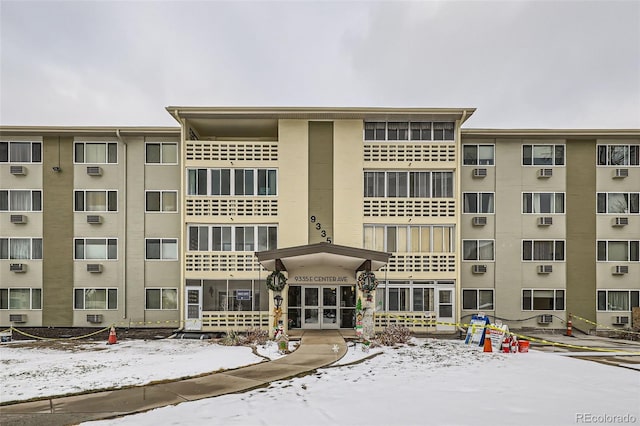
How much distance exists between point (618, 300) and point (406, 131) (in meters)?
13.3

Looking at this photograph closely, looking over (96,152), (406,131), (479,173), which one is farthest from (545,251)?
(96,152)

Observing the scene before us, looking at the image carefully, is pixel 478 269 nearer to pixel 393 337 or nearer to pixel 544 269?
pixel 544 269

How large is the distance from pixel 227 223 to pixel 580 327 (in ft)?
57.7

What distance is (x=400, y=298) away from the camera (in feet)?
62.7

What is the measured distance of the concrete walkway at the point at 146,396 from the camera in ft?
26.4

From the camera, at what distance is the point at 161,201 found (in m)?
20.4

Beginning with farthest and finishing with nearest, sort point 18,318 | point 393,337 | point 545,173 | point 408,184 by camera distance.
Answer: point 545,173 → point 18,318 → point 408,184 → point 393,337

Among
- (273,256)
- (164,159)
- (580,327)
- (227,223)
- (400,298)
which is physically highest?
(164,159)

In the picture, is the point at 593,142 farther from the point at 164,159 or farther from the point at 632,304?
the point at 164,159

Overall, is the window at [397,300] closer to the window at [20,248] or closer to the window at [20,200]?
the window at [20,248]

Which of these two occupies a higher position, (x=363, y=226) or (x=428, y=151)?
(x=428, y=151)

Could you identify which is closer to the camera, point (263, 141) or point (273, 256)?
point (273, 256)

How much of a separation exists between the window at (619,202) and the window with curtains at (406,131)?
8421 mm

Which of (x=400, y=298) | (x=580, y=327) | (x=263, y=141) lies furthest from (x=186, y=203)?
(x=580, y=327)
